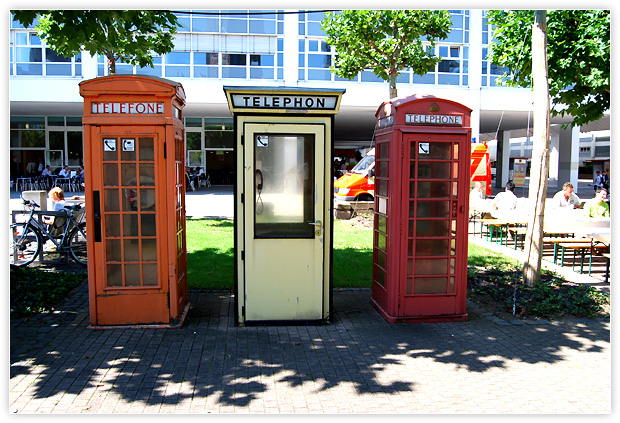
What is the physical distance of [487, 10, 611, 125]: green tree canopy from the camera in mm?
9578

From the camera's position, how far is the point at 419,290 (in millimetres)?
5930

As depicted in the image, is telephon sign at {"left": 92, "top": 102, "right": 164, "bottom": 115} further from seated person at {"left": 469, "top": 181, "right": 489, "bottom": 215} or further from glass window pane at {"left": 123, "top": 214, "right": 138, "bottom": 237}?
seated person at {"left": 469, "top": 181, "right": 489, "bottom": 215}

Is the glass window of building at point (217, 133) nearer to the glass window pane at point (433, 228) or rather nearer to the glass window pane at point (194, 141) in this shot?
the glass window pane at point (194, 141)

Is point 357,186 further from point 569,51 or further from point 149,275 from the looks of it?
point 149,275

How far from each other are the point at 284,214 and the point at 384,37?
364 inches

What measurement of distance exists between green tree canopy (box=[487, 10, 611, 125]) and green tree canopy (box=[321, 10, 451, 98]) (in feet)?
9.11

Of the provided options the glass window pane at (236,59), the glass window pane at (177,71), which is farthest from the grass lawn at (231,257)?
the glass window pane at (236,59)

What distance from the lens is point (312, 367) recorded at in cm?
460

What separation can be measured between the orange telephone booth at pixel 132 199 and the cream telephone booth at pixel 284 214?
0.72m

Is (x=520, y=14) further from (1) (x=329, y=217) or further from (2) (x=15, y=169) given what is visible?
(2) (x=15, y=169)

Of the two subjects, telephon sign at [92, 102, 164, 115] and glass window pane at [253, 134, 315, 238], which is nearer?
telephon sign at [92, 102, 164, 115]

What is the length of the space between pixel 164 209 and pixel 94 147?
3.08ft

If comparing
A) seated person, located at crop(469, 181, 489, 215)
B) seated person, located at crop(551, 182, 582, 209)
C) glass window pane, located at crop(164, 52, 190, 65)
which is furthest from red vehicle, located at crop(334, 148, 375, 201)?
glass window pane, located at crop(164, 52, 190, 65)

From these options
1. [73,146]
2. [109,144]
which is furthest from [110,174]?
[73,146]
